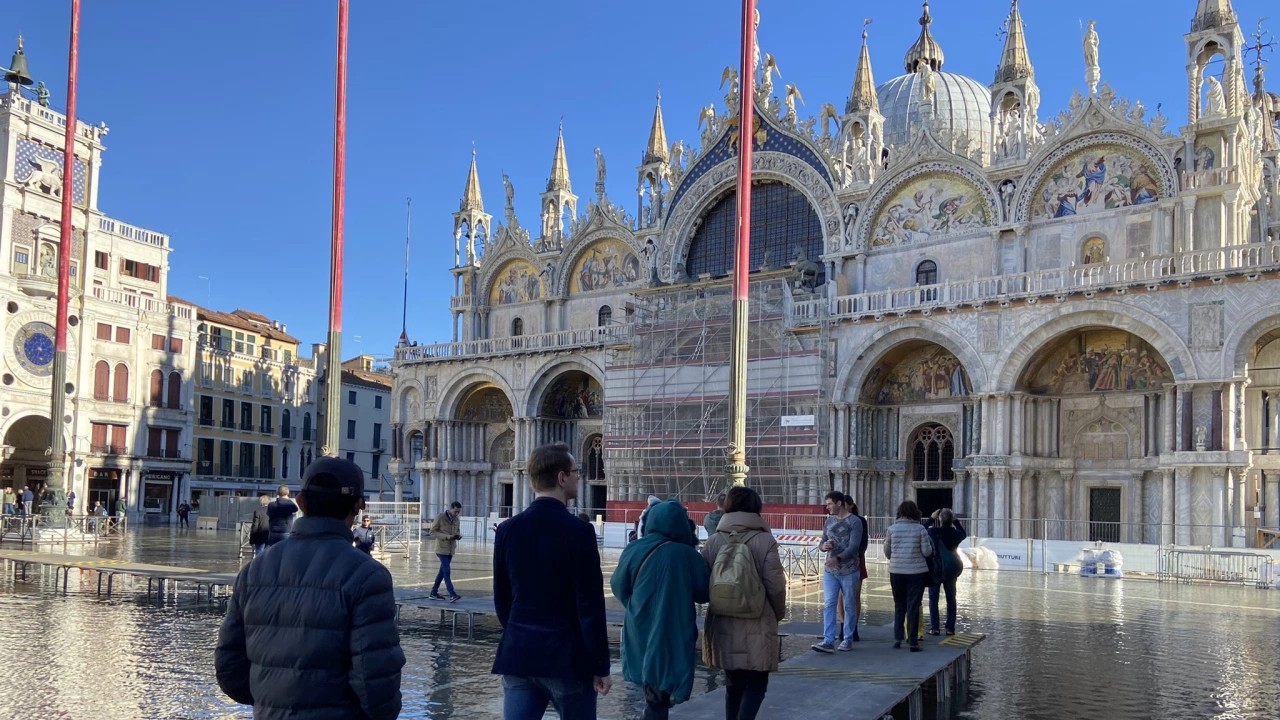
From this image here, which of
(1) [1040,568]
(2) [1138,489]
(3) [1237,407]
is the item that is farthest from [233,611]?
(2) [1138,489]

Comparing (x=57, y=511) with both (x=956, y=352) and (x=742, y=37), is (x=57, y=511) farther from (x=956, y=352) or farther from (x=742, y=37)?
(x=956, y=352)

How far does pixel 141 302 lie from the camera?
4834 cm

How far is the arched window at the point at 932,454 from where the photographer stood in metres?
34.2

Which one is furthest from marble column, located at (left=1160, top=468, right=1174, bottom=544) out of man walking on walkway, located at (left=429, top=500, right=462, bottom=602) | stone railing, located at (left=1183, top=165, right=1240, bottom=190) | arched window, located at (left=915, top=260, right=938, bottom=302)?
man walking on walkway, located at (left=429, top=500, right=462, bottom=602)

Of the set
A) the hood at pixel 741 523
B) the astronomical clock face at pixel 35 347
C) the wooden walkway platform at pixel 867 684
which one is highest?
the astronomical clock face at pixel 35 347

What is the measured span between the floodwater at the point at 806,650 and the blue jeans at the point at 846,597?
1.20 meters

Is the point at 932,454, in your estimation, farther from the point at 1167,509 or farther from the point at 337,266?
the point at 337,266

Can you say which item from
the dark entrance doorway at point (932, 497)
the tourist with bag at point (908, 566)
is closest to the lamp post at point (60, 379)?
the tourist with bag at point (908, 566)

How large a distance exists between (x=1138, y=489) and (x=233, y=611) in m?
30.2

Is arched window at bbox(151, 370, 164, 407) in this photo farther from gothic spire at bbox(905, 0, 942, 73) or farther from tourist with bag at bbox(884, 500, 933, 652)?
tourist with bag at bbox(884, 500, 933, 652)

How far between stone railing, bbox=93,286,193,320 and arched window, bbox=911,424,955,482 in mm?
33532

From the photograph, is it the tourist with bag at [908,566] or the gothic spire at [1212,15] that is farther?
the gothic spire at [1212,15]

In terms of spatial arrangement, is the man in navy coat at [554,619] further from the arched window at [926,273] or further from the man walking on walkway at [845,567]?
the arched window at [926,273]

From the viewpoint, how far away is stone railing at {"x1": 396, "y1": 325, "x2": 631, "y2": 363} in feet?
132
